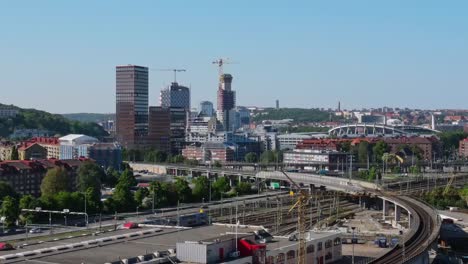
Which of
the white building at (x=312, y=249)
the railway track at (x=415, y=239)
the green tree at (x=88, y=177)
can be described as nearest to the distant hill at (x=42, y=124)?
the green tree at (x=88, y=177)

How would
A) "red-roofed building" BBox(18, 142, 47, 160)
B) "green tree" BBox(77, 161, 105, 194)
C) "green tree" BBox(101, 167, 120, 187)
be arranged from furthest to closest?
"red-roofed building" BBox(18, 142, 47, 160) → "green tree" BBox(101, 167, 120, 187) → "green tree" BBox(77, 161, 105, 194)

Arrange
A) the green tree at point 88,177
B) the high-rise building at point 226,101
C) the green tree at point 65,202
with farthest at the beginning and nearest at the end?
1. the high-rise building at point 226,101
2. the green tree at point 88,177
3. the green tree at point 65,202

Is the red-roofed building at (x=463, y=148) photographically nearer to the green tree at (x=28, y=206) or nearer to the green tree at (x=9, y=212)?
the green tree at (x=28, y=206)

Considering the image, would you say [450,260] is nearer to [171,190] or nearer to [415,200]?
[415,200]

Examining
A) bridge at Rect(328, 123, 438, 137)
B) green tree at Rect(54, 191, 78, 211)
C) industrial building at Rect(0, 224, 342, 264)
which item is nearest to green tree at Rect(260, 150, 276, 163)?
bridge at Rect(328, 123, 438, 137)

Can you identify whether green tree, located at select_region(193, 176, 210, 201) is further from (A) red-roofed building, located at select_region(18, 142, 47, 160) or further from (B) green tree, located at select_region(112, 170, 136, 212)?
(A) red-roofed building, located at select_region(18, 142, 47, 160)
